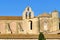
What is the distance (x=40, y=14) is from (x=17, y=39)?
17.3 metres

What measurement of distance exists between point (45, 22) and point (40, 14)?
191 cm

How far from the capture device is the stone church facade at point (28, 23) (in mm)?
45500

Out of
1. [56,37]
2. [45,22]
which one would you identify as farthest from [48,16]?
[56,37]

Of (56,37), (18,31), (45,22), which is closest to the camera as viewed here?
(56,37)

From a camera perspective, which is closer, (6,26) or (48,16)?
(48,16)

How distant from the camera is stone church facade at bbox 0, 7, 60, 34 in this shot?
149 ft

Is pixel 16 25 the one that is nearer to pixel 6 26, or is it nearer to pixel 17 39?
pixel 6 26

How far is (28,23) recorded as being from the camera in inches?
1949

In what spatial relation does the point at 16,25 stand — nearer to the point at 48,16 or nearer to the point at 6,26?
the point at 6,26

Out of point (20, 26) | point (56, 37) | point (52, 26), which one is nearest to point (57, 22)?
point (52, 26)

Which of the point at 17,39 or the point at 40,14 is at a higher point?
the point at 40,14

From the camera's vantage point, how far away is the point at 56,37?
29.1 meters

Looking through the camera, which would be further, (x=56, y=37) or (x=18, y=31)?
(x=18, y=31)

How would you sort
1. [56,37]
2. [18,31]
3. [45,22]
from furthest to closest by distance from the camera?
[18,31] → [45,22] → [56,37]
